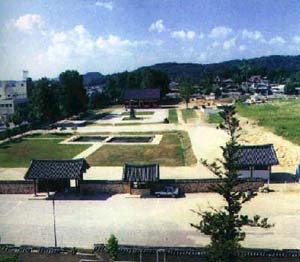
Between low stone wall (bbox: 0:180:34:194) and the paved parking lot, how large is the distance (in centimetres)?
57

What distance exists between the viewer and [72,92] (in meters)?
67.7

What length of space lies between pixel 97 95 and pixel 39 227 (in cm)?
7033

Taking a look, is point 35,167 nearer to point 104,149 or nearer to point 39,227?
point 39,227

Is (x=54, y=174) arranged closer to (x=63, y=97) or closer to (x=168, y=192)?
(x=168, y=192)

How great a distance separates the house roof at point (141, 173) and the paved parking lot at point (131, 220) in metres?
1.11

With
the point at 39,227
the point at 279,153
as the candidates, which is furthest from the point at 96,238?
the point at 279,153

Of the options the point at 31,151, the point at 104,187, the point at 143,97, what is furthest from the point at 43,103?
the point at 104,187

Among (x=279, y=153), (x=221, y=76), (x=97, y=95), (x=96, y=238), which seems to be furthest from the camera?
(x=221, y=76)

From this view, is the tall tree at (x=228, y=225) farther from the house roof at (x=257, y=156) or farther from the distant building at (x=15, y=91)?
the distant building at (x=15, y=91)

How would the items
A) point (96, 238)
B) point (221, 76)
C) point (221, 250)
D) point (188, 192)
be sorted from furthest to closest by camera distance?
point (221, 76) → point (188, 192) → point (96, 238) → point (221, 250)

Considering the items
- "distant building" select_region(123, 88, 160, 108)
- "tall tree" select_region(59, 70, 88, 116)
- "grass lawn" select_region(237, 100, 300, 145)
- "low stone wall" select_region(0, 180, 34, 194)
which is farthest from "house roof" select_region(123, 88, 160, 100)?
"low stone wall" select_region(0, 180, 34, 194)

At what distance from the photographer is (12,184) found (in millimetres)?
26812

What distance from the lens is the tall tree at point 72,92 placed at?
2618 inches

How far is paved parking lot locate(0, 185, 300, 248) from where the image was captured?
19.0 meters
